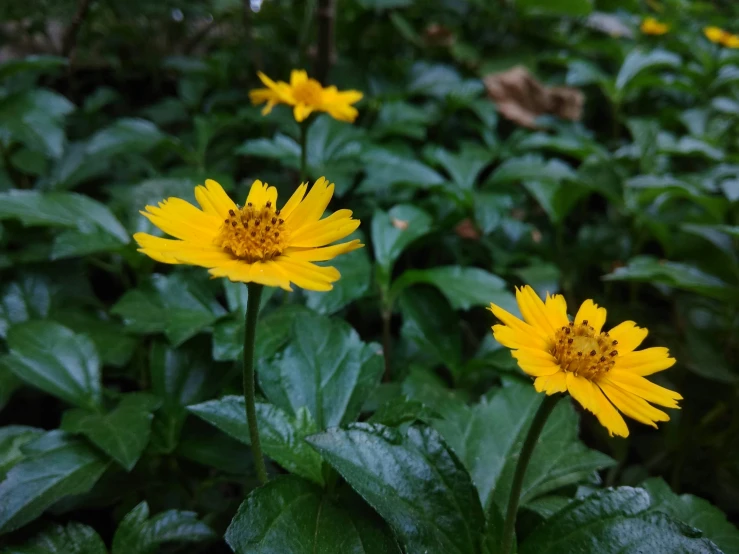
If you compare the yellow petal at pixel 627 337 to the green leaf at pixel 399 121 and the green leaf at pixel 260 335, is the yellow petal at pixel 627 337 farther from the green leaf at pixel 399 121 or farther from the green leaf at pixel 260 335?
the green leaf at pixel 399 121

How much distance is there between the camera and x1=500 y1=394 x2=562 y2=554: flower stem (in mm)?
538

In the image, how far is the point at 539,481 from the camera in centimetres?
71

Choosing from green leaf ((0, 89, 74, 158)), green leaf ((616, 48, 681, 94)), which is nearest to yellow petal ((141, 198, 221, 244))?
green leaf ((0, 89, 74, 158))

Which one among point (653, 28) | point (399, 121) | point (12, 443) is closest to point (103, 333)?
point (12, 443)

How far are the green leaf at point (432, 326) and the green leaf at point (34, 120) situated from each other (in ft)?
2.83

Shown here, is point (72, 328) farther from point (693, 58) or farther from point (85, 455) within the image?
point (693, 58)

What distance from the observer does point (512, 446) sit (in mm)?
758

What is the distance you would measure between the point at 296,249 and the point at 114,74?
1948mm

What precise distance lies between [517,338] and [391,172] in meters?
0.82

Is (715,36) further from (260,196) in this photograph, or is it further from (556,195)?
(260,196)

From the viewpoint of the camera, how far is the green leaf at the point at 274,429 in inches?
25.3

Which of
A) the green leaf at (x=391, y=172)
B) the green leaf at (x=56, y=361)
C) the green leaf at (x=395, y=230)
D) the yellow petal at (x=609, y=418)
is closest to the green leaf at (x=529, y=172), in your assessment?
the green leaf at (x=391, y=172)

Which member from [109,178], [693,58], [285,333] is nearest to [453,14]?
[693,58]

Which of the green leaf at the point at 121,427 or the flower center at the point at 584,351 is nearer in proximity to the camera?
the flower center at the point at 584,351
